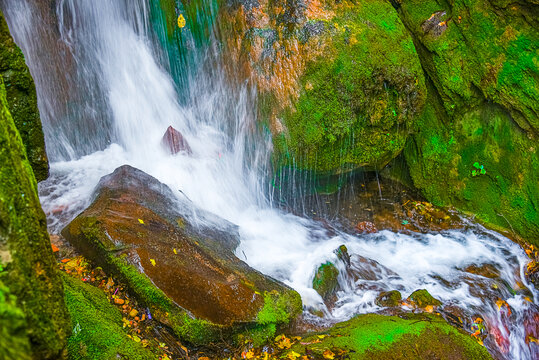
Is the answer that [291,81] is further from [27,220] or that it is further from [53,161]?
[27,220]

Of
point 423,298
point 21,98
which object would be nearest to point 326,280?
point 423,298

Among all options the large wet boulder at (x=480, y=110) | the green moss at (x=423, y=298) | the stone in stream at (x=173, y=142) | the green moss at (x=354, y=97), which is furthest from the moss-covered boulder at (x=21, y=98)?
the large wet boulder at (x=480, y=110)

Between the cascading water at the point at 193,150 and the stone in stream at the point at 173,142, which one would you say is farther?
the stone in stream at the point at 173,142

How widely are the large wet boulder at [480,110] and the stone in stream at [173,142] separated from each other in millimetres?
4197

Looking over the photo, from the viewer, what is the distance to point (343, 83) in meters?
5.79

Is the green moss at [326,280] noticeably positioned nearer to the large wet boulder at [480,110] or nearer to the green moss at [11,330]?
the large wet boulder at [480,110]

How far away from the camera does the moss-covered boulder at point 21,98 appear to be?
2486 mm

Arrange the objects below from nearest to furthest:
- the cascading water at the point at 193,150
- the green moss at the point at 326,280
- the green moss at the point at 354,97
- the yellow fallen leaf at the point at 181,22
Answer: the green moss at the point at 326,280
the cascading water at the point at 193,150
the green moss at the point at 354,97
the yellow fallen leaf at the point at 181,22

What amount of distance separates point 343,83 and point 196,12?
9.94ft

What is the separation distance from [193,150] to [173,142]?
360 mm

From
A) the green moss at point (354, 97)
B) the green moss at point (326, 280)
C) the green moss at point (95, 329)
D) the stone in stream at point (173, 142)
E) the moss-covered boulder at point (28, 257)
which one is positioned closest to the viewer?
the moss-covered boulder at point (28, 257)

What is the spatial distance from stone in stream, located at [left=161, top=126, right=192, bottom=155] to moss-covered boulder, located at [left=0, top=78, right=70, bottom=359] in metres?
4.71

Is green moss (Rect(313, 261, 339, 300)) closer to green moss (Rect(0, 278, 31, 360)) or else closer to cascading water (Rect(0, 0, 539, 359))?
cascading water (Rect(0, 0, 539, 359))

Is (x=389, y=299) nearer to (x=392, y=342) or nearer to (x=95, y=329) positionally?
(x=392, y=342)
